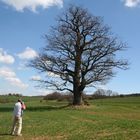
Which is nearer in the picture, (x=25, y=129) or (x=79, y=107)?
(x=25, y=129)

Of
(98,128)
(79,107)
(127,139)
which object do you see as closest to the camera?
(127,139)

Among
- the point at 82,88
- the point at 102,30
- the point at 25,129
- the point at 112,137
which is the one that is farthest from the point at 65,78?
the point at 112,137

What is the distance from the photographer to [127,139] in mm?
22125

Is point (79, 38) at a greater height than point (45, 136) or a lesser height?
greater

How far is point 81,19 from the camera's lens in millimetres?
59719

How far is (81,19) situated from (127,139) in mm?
39062

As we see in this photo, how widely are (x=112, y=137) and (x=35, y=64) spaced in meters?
36.8

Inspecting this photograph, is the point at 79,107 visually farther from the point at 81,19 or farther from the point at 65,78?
the point at 81,19

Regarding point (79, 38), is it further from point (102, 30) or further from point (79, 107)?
point (79, 107)

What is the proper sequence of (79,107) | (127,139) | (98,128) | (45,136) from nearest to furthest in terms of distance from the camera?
1. (127,139)
2. (45,136)
3. (98,128)
4. (79,107)

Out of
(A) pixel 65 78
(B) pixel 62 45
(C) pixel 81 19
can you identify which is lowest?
(A) pixel 65 78

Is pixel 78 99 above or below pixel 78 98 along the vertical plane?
below

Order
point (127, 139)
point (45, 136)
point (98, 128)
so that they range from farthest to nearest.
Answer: point (98, 128), point (45, 136), point (127, 139)

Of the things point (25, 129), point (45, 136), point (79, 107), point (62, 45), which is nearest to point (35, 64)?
point (62, 45)
